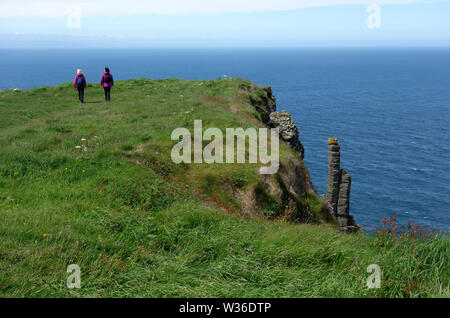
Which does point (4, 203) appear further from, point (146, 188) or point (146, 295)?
point (146, 295)

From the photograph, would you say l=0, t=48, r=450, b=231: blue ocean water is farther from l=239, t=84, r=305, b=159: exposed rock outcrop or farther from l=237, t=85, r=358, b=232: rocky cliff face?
l=239, t=84, r=305, b=159: exposed rock outcrop

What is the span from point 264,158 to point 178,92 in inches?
676

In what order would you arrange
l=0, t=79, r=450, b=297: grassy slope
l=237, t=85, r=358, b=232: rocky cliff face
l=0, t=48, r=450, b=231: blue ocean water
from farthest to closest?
l=0, t=48, r=450, b=231: blue ocean water
l=237, t=85, r=358, b=232: rocky cliff face
l=0, t=79, r=450, b=297: grassy slope

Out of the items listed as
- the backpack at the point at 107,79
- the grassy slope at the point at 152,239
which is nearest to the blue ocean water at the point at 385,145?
the grassy slope at the point at 152,239

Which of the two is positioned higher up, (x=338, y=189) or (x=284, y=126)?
(x=284, y=126)

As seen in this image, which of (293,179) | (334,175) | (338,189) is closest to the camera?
(293,179)

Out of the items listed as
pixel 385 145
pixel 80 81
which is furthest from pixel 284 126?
pixel 385 145

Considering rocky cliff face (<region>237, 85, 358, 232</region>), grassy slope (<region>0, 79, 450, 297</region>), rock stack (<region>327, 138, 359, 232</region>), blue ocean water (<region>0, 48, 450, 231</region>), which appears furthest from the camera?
blue ocean water (<region>0, 48, 450, 231</region>)

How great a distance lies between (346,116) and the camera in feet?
380

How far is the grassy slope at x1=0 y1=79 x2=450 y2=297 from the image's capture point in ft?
25.3

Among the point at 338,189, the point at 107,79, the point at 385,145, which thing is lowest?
the point at 385,145

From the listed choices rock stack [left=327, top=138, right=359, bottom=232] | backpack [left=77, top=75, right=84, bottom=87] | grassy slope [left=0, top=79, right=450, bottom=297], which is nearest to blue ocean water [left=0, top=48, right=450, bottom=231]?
grassy slope [left=0, top=79, right=450, bottom=297]

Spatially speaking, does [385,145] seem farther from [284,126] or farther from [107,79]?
[107,79]

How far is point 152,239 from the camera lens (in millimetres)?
10102
